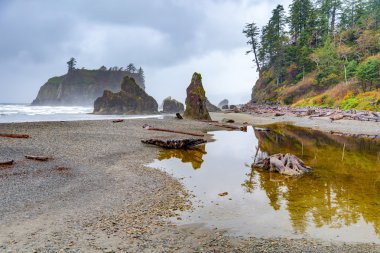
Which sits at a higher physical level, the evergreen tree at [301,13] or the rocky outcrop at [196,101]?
the evergreen tree at [301,13]

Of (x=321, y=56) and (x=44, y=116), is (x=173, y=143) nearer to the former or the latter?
(x=44, y=116)

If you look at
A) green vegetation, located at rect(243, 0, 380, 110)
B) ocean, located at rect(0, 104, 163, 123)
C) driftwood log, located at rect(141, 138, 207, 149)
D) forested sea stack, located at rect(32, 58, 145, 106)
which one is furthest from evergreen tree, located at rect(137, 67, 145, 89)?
driftwood log, located at rect(141, 138, 207, 149)

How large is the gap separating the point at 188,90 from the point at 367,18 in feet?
163

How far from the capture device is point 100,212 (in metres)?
7.37

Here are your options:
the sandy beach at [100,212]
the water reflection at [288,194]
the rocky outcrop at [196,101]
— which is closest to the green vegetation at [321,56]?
the rocky outcrop at [196,101]

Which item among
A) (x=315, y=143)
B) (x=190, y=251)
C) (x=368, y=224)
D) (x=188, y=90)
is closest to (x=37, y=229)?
(x=190, y=251)

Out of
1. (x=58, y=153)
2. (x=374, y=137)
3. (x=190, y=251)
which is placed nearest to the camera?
(x=190, y=251)

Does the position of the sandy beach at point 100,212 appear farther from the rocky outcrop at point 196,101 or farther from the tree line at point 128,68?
the tree line at point 128,68

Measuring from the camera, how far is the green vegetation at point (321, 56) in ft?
152

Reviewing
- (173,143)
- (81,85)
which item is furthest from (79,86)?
(173,143)

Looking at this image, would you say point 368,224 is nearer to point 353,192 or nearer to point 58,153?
Answer: point 353,192

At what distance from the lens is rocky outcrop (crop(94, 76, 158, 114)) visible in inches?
2899

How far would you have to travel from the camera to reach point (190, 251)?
216 inches

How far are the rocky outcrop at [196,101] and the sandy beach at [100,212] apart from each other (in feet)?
91.4
